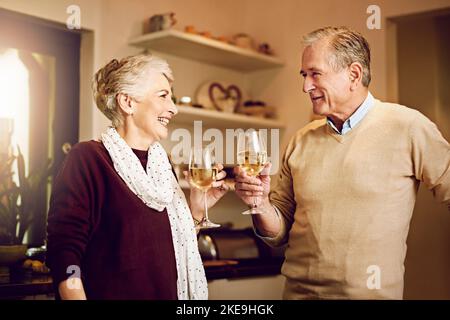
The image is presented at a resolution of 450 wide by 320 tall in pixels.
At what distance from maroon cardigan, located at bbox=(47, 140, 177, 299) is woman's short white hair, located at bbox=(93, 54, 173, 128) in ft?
0.51

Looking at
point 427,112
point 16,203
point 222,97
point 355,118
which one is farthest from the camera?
point 427,112

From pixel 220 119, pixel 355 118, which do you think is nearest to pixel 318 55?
pixel 355 118

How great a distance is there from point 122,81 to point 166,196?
0.30 m

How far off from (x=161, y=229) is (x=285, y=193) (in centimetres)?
57

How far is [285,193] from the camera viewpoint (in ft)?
6.31

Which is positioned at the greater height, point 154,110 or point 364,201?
point 154,110

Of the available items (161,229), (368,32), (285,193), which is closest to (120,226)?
(161,229)

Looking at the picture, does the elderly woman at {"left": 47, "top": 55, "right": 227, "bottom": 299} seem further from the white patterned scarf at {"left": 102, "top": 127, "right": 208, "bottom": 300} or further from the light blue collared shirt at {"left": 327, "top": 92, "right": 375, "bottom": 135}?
the light blue collared shirt at {"left": 327, "top": 92, "right": 375, "bottom": 135}

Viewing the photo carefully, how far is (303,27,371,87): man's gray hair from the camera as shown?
180 cm

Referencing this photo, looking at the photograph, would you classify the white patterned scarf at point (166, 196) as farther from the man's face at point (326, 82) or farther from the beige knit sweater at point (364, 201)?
the man's face at point (326, 82)

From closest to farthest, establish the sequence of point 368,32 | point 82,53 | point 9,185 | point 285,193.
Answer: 1. point 285,193
2. point 9,185
3. point 82,53
4. point 368,32

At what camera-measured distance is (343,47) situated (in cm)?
181

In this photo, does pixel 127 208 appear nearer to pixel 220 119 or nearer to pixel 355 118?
pixel 355 118
